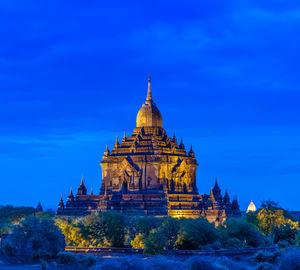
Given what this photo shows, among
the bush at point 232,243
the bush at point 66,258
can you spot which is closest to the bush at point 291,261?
the bush at point 232,243

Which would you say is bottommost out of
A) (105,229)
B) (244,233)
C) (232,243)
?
(232,243)

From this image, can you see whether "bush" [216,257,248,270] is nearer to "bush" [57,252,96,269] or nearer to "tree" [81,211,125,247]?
"bush" [57,252,96,269]

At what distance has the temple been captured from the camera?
8781cm

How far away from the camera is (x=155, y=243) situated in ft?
217

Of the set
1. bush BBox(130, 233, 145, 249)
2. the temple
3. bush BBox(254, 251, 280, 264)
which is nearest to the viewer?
bush BBox(254, 251, 280, 264)

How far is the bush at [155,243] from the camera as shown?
6631cm

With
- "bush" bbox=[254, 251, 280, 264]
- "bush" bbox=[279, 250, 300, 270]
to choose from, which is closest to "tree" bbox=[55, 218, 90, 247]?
"bush" bbox=[254, 251, 280, 264]

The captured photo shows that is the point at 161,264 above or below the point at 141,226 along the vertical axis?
below

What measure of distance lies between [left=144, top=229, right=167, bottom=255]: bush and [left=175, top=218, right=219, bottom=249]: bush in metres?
3.06

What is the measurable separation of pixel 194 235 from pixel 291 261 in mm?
14139

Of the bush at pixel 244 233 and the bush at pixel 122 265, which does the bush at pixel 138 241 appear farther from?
the bush at pixel 122 265

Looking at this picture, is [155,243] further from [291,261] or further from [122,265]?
[291,261]

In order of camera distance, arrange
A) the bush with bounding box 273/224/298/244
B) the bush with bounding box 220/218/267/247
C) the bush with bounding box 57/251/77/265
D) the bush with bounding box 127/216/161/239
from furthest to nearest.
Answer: the bush with bounding box 273/224/298/244, the bush with bounding box 220/218/267/247, the bush with bounding box 127/216/161/239, the bush with bounding box 57/251/77/265

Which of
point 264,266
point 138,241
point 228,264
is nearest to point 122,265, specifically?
point 228,264
